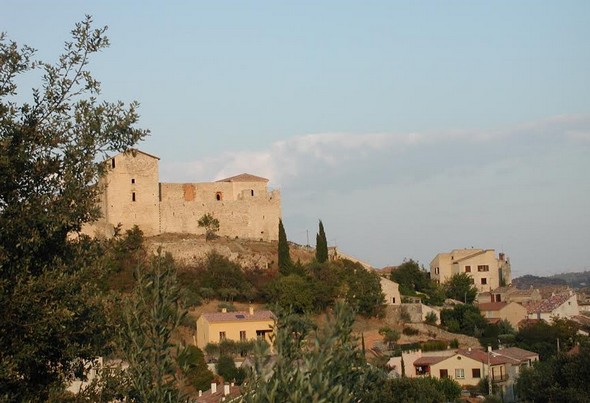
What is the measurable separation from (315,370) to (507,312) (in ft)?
176

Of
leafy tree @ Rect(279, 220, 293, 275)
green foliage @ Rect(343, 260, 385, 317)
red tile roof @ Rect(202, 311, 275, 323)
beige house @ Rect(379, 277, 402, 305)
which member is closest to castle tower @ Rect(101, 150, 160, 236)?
leafy tree @ Rect(279, 220, 293, 275)

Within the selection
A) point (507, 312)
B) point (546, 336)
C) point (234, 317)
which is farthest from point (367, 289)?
point (507, 312)

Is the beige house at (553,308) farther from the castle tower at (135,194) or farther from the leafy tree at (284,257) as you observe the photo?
the castle tower at (135,194)

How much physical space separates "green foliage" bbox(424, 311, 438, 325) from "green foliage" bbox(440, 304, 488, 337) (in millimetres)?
664

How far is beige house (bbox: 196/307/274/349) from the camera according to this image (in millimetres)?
42812

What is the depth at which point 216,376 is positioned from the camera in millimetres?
35969

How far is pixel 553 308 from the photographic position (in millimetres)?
59281

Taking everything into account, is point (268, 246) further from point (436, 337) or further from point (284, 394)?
point (284, 394)

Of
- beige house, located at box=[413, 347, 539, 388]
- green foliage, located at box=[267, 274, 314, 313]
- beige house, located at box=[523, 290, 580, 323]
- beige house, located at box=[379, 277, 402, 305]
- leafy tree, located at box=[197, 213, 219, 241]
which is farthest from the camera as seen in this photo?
beige house, located at box=[523, 290, 580, 323]

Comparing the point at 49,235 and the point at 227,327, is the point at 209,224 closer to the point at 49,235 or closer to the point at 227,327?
the point at 227,327

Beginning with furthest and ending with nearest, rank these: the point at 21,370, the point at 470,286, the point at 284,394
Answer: the point at 470,286 → the point at 21,370 → the point at 284,394

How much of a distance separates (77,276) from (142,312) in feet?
4.86

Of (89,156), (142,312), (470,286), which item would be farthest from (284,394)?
(470,286)

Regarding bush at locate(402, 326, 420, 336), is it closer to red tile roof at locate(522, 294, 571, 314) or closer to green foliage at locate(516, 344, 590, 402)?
red tile roof at locate(522, 294, 571, 314)
